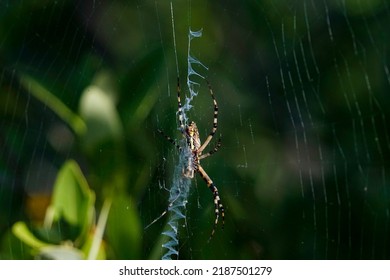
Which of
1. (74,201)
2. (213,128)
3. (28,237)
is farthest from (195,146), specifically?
(28,237)

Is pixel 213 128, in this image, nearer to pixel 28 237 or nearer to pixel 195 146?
pixel 195 146

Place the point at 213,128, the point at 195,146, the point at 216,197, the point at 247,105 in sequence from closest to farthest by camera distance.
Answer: the point at 216,197 → the point at 247,105 → the point at 213,128 → the point at 195,146

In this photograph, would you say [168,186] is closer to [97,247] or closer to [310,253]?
[310,253]

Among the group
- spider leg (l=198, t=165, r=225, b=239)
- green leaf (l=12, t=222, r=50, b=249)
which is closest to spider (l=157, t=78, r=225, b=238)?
spider leg (l=198, t=165, r=225, b=239)

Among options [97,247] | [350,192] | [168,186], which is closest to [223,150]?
[168,186]

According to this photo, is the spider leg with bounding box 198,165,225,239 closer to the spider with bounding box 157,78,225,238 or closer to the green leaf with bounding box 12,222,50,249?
the spider with bounding box 157,78,225,238

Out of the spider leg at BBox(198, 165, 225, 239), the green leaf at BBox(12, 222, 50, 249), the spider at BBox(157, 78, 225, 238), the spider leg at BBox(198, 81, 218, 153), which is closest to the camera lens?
the green leaf at BBox(12, 222, 50, 249)

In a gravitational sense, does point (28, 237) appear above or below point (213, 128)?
below
